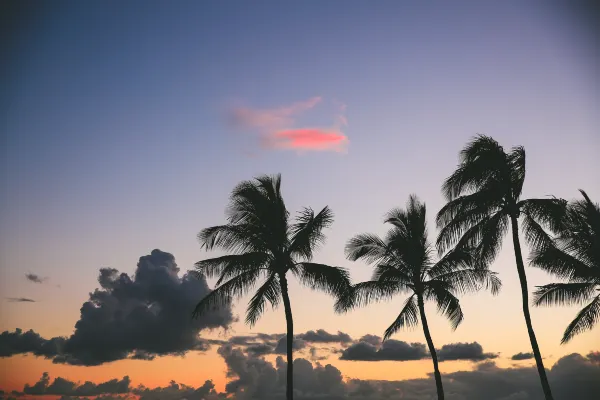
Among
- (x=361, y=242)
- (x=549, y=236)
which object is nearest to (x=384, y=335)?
(x=361, y=242)

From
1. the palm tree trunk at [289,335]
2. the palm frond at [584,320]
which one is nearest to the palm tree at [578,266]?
the palm frond at [584,320]

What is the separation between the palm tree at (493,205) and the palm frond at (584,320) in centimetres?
427

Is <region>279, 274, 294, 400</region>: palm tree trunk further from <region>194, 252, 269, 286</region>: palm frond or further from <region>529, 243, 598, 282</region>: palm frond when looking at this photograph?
<region>529, 243, 598, 282</region>: palm frond

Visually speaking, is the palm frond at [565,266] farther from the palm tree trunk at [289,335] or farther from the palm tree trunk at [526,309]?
the palm tree trunk at [289,335]

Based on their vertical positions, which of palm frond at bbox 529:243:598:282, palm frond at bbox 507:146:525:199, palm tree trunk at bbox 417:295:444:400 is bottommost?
palm tree trunk at bbox 417:295:444:400

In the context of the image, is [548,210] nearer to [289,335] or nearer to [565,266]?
[565,266]

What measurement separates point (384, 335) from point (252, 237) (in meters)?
9.84

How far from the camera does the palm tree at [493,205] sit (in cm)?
2727

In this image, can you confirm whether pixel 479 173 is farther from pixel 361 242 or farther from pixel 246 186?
pixel 246 186

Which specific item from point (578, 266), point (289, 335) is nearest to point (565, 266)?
point (578, 266)

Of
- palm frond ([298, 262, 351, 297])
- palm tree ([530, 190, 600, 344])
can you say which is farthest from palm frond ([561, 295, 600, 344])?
palm frond ([298, 262, 351, 297])

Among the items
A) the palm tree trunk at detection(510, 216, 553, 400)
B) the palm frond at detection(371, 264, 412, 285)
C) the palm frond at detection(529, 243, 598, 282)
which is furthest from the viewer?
the palm frond at detection(371, 264, 412, 285)

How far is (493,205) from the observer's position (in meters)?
27.9

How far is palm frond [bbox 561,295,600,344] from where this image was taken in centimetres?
2947
